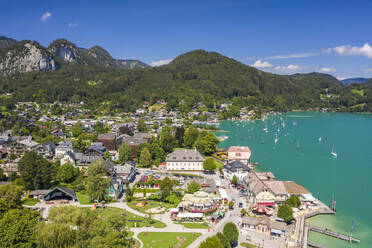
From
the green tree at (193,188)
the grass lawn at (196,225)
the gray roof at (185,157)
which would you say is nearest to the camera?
the grass lawn at (196,225)

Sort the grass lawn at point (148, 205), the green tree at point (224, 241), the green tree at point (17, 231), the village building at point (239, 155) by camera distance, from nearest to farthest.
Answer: the green tree at point (17, 231) < the green tree at point (224, 241) < the grass lawn at point (148, 205) < the village building at point (239, 155)

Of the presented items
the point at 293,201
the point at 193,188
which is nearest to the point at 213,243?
the point at 193,188

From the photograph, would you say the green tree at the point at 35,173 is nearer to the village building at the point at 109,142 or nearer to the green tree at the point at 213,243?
the village building at the point at 109,142

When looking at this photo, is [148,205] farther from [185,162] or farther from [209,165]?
[185,162]

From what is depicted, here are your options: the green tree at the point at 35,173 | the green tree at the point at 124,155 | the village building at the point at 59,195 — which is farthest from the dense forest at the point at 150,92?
the village building at the point at 59,195

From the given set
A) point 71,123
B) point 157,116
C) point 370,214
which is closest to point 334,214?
point 370,214

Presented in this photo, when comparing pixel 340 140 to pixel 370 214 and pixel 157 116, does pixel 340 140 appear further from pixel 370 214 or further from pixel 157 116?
pixel 157 116

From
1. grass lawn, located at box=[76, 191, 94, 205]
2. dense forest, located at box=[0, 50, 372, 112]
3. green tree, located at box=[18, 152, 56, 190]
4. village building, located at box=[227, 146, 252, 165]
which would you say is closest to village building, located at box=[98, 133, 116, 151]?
green tree, located at box=[18, 152, 56, 190]
